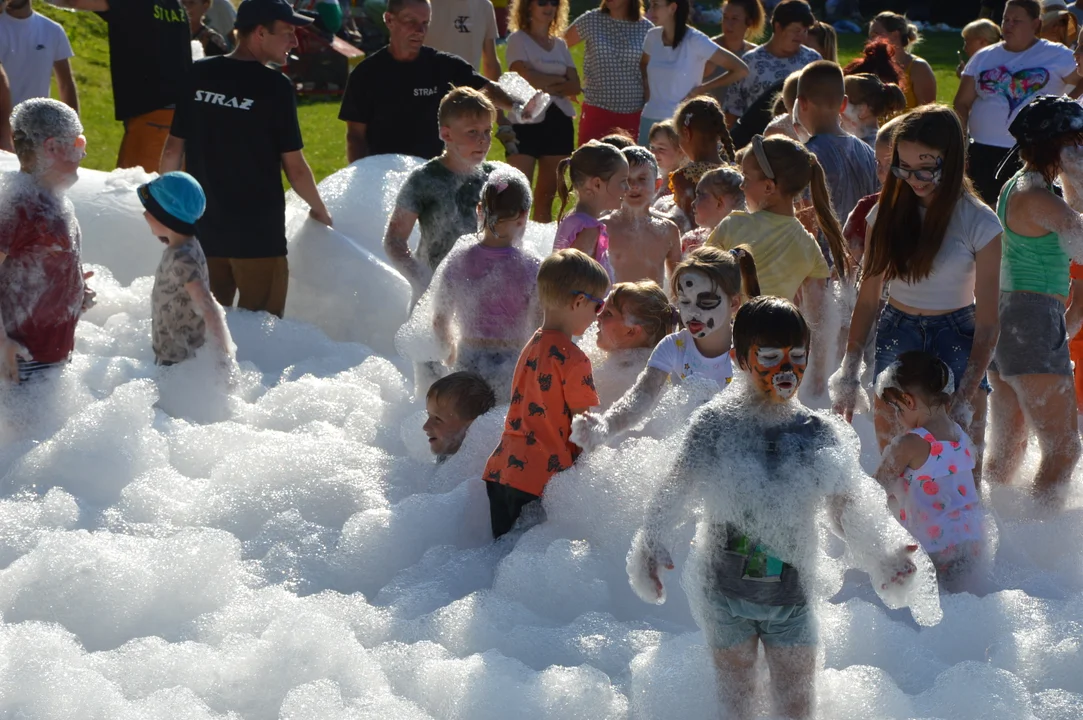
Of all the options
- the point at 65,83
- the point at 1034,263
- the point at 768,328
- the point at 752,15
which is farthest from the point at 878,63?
the point at 65,83

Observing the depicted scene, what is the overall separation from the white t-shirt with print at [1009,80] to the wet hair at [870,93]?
173 centimetres

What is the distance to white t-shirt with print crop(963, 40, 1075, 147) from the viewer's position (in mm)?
7961

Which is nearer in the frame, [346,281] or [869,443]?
[869,443]

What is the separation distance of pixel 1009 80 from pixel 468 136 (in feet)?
Result: 13.4

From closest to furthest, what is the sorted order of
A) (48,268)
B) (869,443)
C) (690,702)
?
(690,702)
(48,268)
(869,443)

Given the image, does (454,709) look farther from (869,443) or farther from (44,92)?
(44,92)

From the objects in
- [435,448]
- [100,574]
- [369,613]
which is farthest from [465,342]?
[100,574]

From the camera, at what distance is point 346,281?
6.81m

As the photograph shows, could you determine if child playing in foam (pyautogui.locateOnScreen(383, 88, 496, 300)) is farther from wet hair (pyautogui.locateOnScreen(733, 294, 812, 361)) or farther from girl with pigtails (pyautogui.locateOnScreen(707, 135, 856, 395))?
wet hair (pyautogui.locateOnScreen(733, 294, 812, 361))

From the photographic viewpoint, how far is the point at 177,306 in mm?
5477

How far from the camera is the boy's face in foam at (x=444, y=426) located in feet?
16.4

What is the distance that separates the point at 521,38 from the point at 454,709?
18.3ft

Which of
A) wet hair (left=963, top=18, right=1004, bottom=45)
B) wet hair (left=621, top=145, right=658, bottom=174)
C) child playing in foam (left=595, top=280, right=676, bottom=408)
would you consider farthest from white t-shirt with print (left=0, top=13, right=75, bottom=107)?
wet hair (left=963, top=18, right=1004, bottom=45)

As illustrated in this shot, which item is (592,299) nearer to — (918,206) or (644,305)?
(644,305)
